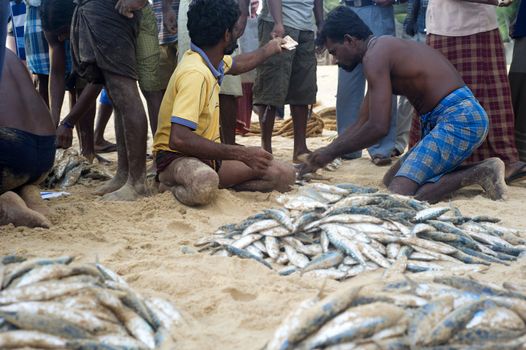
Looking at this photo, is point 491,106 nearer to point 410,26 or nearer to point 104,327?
point 410,26

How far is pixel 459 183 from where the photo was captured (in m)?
6.02

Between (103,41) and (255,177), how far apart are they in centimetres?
167

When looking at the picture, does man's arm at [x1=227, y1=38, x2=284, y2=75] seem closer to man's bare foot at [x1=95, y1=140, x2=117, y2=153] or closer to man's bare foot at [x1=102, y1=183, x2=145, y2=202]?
man's bare foot at [x1=102, y1=183, x2=145, y2=202]

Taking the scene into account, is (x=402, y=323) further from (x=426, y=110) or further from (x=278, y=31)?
(x=278, y=31)

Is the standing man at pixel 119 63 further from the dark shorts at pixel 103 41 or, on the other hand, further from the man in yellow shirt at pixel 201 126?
the man in yellow shirt at pixel 201 126

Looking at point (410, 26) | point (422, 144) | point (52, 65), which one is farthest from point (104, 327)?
point (410, 26)

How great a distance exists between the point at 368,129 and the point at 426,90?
2.22ft

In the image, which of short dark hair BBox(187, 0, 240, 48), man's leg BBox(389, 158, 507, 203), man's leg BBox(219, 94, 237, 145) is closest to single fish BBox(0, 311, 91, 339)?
short dark hair BBox(187, 0, 240, 48)

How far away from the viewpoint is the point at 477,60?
22.3 ft

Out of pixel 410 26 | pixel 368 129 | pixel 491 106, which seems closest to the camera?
pixel 368 129

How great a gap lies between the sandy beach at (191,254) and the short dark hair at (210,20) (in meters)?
1.22

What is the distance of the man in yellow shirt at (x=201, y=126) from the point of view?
5344mm

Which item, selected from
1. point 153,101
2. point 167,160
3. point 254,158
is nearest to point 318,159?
point 254,158

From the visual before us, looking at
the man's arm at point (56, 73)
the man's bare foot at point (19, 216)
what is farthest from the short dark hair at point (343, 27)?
the man's bare foot at point (19, 216)
